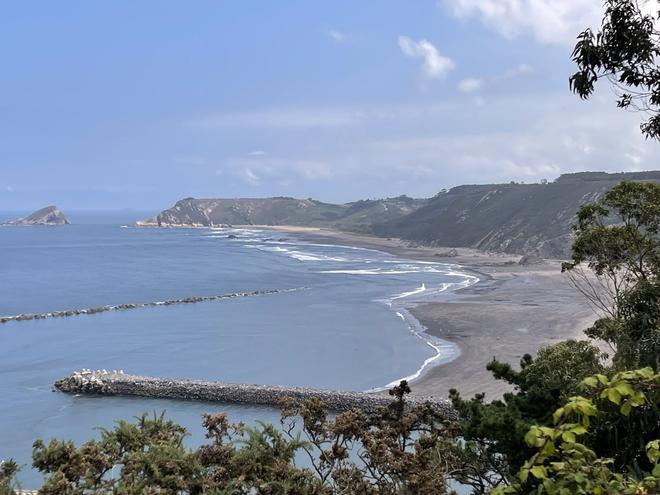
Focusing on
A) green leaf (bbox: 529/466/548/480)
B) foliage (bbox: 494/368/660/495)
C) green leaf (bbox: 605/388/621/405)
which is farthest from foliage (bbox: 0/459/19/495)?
green leaf (bbox: 605/388/621/405)

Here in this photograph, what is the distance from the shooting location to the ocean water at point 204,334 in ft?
100

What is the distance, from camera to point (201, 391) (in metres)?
31.8

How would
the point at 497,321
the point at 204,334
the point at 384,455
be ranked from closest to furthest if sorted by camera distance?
the point at 384,455
the point at 497,321
the point at 204,334

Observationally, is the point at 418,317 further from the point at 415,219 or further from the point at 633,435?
the point at 415,219

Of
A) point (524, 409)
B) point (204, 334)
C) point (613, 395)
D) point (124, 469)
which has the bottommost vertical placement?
point (204, 334)

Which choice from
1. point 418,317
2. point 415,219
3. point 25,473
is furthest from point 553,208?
point 25,473

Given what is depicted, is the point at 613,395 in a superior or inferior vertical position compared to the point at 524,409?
superior

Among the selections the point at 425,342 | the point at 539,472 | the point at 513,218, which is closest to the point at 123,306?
the point at 425,342

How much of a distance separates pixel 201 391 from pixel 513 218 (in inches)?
4575

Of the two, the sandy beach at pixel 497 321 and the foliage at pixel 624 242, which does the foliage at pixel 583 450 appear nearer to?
the foliage at pixel 624 242

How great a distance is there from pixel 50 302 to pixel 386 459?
215ft

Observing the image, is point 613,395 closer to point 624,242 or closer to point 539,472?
point 539,472

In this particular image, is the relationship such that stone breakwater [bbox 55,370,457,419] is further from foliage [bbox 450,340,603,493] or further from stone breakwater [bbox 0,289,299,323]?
stone breakwater [bbox 0,289,299,323]

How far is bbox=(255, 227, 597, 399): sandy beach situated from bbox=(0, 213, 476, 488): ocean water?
1774 mm
